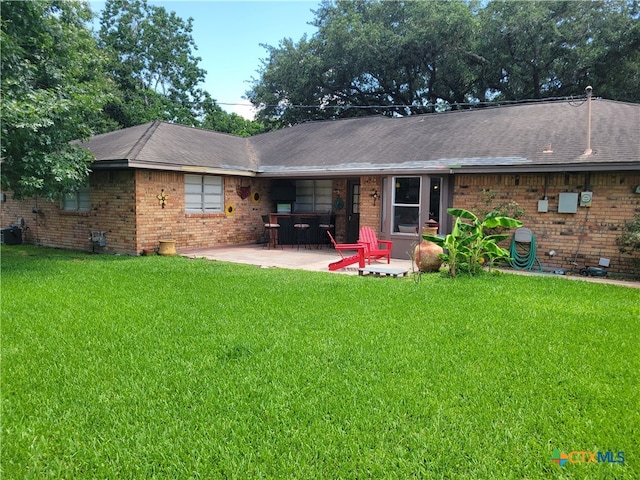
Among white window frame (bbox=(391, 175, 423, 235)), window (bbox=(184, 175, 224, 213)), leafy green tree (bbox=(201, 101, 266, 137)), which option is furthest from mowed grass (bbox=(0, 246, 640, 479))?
leafy green tree (bbox=(201, 101, 266, 137))

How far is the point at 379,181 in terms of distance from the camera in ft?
40.3

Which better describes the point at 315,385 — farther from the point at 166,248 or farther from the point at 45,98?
the point at 166,248

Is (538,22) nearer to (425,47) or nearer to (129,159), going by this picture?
(425,47)

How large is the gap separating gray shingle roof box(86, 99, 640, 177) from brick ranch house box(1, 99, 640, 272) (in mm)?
45

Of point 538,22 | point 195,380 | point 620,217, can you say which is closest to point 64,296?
point 195,380

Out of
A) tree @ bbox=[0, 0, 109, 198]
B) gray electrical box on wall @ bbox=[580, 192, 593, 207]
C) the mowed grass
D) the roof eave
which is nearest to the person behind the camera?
the mowed grass

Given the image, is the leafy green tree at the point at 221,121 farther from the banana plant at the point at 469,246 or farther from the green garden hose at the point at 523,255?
the banana plant at the point at 469,246

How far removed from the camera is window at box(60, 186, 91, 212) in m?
12.8

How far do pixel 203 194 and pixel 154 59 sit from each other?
22902 millimetres

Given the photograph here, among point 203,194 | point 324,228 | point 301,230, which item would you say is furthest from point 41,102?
point 324,228

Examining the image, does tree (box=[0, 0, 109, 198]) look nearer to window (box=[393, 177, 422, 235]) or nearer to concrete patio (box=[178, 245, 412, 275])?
concrete patio (box=[178, 245, 412, 275])

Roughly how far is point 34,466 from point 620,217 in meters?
10.3

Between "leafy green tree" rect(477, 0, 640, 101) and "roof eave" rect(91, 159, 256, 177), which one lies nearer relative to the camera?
"roof eave" rect(91, 159, 256, 177)

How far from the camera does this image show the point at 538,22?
22.3 meters
